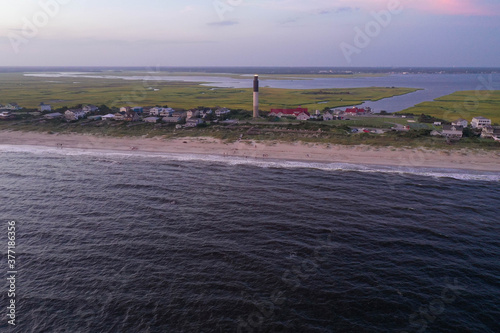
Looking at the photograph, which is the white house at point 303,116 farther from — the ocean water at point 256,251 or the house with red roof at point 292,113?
the ocean water at point 256,251

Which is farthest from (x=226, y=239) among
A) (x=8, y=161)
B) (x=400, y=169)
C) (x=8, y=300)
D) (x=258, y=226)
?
(x=8, y=161)

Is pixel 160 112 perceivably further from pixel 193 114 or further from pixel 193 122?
pixel 193 122

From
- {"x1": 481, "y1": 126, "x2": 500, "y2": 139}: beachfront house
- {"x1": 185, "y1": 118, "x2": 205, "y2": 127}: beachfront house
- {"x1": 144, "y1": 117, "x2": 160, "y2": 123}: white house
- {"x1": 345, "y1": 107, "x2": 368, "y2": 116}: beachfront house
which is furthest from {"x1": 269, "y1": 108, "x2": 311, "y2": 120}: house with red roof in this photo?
{"x1": 481, "y1": 126, "x2": 500, "y2": 139}: beachfront house

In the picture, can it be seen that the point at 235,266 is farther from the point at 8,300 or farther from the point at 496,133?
the point at 496,133

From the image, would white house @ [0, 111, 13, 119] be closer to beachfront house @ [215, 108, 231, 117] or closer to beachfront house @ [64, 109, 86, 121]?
beachfront house @ [64, 109, 86, 121]

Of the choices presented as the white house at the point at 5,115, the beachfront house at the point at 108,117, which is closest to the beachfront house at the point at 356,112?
the beachfront house at the point at 108,117

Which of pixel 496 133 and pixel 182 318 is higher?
pixel 496 133
